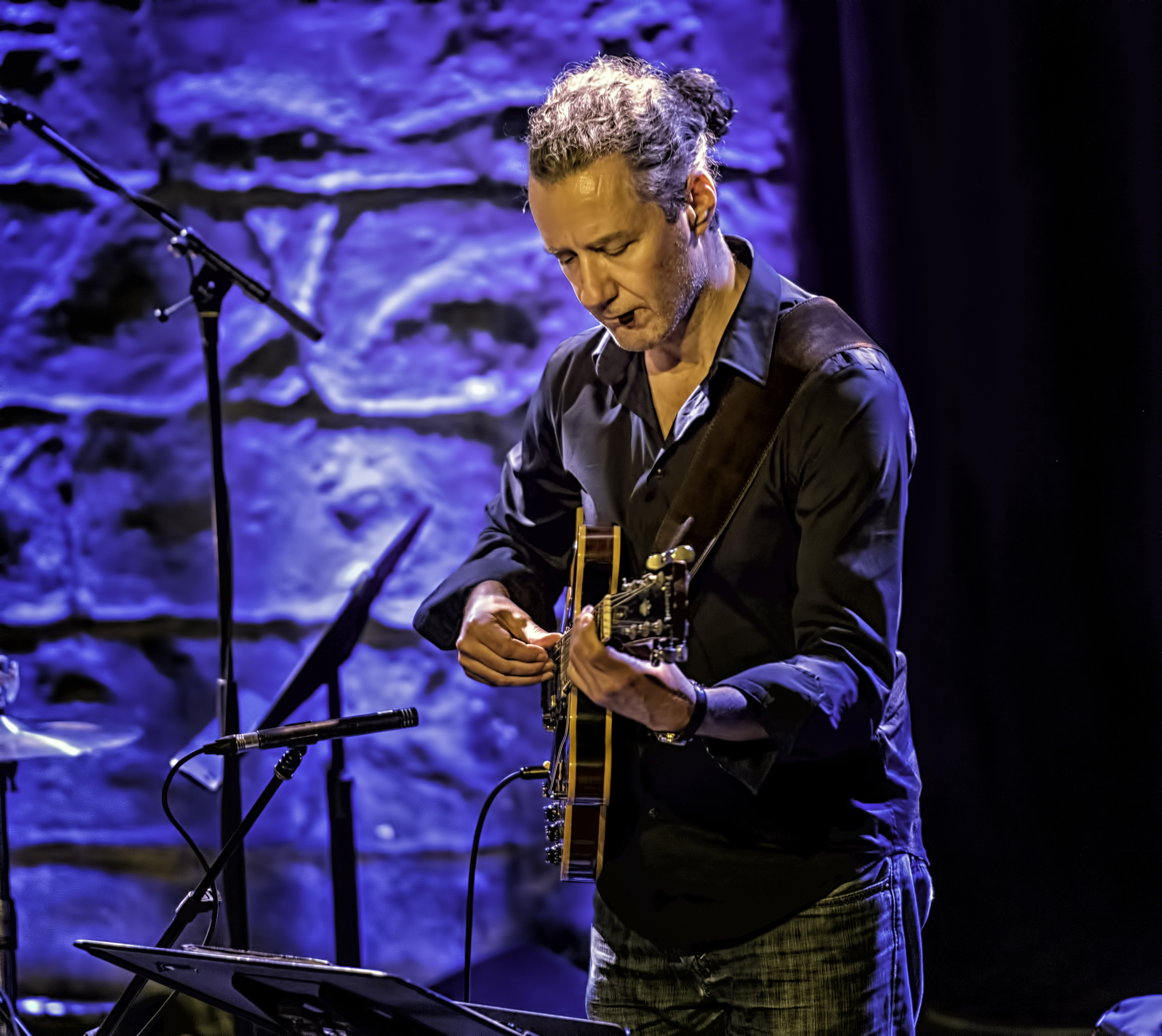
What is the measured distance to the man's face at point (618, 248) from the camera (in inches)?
67.6

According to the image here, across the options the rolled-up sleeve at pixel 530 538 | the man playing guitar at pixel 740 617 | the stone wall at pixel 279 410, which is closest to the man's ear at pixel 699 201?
the man playing guitar at pixel 740 617

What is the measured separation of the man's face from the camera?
1.72m

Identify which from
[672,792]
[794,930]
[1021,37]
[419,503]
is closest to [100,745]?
[419,503]

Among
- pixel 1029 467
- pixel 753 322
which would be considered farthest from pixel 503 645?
pixel 1029 467

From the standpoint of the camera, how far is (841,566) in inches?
62.4

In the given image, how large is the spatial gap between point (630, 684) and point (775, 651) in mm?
415

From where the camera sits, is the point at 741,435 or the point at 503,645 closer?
the point at 741,435

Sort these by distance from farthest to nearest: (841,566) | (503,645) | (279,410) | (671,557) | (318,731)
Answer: (279,410) → (503,645) → (318,731) → (841,566) → (671,557)

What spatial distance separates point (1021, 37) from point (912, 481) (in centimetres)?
98

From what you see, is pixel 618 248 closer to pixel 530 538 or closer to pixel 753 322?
pixel 753 322

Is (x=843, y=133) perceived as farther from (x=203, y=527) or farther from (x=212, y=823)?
(x=212, y=823)

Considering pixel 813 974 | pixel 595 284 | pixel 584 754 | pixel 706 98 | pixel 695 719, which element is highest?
pixel 706 98

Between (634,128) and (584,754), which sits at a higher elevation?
(634,128)

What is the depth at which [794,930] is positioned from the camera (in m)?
1.68
